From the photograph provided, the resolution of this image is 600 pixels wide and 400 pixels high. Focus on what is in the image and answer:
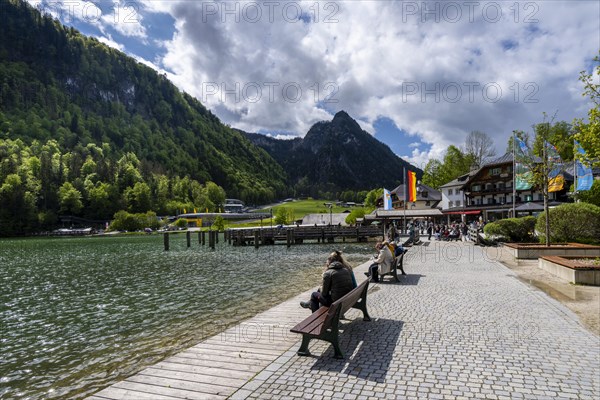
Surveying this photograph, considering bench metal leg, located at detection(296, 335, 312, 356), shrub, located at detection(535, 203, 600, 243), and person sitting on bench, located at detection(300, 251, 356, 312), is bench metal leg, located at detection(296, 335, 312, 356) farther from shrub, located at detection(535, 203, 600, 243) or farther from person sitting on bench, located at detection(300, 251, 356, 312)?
shrub, located at detection(535, 203, 600, 243)

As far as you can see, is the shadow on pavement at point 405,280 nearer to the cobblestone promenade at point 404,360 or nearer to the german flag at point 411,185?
the cobblestone promenade at point 404,360

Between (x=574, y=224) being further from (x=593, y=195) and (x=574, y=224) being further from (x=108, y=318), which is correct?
(x=108, y=318)

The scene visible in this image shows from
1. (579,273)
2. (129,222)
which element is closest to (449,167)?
(579,273)

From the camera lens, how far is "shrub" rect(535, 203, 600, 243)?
22.6 meters

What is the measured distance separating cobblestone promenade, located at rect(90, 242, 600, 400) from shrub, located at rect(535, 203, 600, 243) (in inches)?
654

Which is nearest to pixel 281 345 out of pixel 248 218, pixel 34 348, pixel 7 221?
pixel 34 348

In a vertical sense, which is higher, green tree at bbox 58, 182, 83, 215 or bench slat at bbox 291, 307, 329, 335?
green tree at bbox 58, 182, 83, 215

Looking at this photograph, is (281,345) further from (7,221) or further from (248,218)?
(248,218)

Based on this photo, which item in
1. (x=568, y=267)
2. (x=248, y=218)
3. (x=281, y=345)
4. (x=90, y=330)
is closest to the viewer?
(x=281, y=345)

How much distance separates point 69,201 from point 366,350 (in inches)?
5709

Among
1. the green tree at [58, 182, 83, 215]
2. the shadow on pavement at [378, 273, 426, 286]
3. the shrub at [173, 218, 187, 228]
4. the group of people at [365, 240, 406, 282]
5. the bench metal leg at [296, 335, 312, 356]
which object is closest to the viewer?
the bench metal leg at [296, 335, 312, 356]

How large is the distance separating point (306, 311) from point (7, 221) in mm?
132691

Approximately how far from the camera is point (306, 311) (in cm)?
972

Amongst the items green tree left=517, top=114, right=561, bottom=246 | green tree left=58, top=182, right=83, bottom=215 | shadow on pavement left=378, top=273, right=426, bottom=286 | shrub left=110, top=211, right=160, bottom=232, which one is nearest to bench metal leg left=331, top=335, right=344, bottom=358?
shadow on pavement left=378, top=273, right=426, bottom=286
